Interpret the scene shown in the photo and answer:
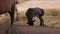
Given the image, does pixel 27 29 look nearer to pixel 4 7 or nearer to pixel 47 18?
pixel 4 7

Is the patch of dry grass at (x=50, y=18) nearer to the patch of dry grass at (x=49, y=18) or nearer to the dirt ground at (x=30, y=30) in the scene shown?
the patch of dry grass at (x=49, y=18)

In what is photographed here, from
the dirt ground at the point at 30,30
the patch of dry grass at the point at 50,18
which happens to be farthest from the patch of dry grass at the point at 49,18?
the dirt ground at the point at 30,30

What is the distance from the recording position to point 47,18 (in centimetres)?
279

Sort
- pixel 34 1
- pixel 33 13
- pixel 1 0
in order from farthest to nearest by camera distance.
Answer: pixel 34 1 → pixel 33 13 → pixel 1 0

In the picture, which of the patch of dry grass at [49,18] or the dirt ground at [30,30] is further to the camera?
the patch of dry grass at [49,18]

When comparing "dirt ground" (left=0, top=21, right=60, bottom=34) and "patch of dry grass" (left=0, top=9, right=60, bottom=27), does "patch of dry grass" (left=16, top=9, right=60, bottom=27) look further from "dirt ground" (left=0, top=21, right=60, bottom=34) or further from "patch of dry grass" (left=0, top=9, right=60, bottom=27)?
"dirt ground" (left=0, top=21, right=60, bottom=34)

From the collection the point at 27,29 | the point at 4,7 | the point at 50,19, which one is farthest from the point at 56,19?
the point at 4,7

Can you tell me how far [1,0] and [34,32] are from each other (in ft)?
1.63

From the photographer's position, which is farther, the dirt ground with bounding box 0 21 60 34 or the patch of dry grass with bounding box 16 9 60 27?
the patch of dry grass with bounding box 16 9 60 27

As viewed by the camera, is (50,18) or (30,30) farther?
(50,18)

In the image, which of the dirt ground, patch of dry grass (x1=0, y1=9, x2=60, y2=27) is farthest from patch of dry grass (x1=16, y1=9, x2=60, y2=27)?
the dirt ground

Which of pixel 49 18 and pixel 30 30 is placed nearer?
pixel 30 30

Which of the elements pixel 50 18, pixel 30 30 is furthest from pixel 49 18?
pixel 30 30

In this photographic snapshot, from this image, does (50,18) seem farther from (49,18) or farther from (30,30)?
(30,30)
